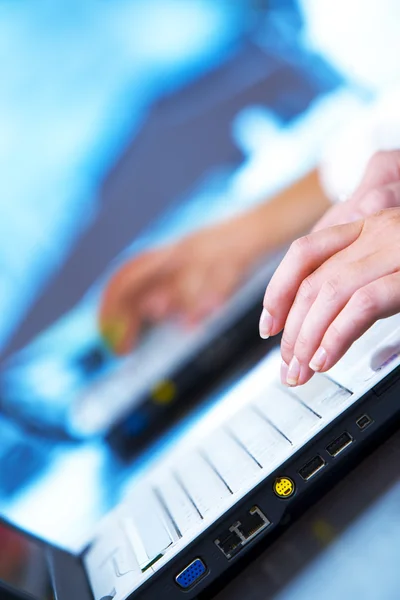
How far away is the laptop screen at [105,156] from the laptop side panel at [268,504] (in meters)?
0.72

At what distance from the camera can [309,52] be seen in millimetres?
1325

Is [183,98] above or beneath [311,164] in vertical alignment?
above

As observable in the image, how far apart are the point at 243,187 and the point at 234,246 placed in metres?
0.13

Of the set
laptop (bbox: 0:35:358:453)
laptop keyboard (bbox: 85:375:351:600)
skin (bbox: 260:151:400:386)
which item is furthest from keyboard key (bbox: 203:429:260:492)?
laptop (bbox: 0:35:358:453)

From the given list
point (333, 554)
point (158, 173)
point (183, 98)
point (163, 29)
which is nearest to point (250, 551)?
point (333, 554)

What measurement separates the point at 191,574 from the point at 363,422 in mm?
226

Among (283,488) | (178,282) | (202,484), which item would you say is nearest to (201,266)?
(178,282)

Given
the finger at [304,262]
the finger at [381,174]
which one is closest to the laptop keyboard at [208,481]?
Answer: the finger at [304,262]

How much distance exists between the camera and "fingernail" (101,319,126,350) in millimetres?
1273

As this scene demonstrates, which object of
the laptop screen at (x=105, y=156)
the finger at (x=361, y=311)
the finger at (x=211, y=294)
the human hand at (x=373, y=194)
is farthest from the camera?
the finger at (x=211, y=294)

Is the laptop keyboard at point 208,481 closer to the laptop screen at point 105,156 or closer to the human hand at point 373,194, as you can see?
the human hand at point 373,194

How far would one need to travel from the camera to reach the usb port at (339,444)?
1.94 feet

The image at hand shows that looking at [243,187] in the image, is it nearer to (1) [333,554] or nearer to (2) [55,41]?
(2) [55,41]

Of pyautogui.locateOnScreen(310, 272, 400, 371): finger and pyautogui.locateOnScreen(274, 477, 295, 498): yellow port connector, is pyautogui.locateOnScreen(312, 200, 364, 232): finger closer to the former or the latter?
pyautogui.locateOnScreen(310, 272, 400, 371): finger
